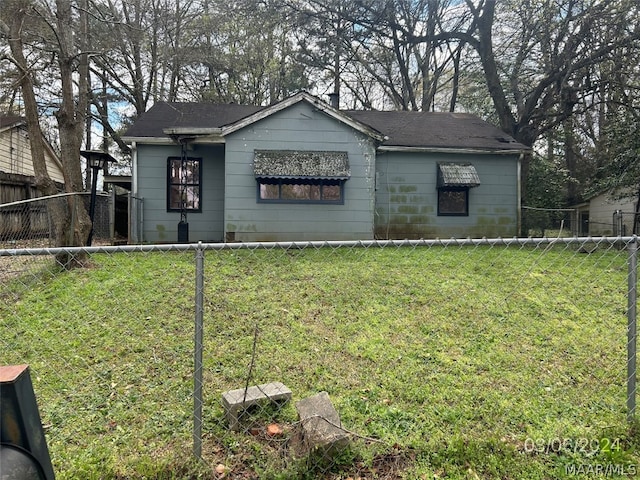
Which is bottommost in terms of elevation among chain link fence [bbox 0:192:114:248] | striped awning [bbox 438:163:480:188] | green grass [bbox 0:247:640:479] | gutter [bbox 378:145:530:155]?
green grass [bbox 0:247:640:479]

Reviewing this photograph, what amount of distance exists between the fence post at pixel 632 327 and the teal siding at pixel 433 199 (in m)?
7.93

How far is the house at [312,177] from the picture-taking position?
357 inches

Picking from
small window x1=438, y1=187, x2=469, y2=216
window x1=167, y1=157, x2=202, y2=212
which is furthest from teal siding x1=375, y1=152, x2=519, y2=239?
window x1=167, y1=157, x2=202, y2=212

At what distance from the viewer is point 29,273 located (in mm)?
6180

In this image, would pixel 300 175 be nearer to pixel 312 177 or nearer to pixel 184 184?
pixel 312 177

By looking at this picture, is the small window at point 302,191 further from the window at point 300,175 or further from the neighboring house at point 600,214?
the neighboring house at point 600,214

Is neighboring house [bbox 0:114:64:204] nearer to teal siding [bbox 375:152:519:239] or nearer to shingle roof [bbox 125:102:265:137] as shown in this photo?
shingle roof [bbox 125:102:265:137]

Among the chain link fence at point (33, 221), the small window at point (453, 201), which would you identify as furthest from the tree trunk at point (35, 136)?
the small window at point (453, 201)

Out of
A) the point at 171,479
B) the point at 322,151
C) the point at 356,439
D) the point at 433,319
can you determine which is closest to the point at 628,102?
the point at 322,151

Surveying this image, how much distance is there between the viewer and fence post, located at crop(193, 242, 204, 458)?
7.28ft

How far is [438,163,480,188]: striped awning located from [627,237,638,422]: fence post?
7.90 metres

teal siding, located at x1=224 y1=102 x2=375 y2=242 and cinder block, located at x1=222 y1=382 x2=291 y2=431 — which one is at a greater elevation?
teal siding, located at x1=224 y1=102 x2=375 y2=242

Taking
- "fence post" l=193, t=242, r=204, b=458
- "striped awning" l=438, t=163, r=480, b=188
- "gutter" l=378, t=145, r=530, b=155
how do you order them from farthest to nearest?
"gutter" l=378, t=145, r=530, b=155 < "striped awning" l=438, t=163, r=480, b=188 < "fence post" l=193, t=242, r=204, b=458

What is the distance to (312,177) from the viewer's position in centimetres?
884
